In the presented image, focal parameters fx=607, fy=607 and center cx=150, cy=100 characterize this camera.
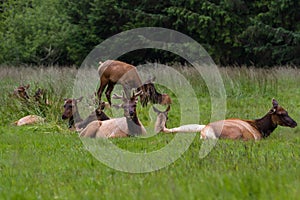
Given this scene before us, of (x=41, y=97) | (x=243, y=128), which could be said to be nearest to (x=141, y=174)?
(x=243, y=128)

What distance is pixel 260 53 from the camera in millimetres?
36531

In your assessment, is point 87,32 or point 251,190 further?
point 87,32

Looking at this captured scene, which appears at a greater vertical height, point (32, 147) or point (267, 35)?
point (32, 147)

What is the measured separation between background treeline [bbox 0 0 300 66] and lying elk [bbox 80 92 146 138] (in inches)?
783

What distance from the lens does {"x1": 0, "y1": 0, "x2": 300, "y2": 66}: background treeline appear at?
35.1 meters

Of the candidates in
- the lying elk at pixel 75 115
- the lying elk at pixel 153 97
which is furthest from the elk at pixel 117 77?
the lying elk at pixel 75 115

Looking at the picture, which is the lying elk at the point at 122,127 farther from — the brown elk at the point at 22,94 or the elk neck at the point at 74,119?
the brown elk at the point at 22,94

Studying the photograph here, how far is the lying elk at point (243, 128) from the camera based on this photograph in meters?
11.0

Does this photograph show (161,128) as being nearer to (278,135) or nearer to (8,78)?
(278,135)

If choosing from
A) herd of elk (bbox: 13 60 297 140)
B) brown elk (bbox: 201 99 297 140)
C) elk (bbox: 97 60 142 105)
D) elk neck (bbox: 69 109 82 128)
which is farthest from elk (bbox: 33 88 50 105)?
brown elk (bbox: 201 99 297 140)

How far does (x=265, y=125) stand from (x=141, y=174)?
5137 millimetres

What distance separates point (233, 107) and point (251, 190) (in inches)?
454

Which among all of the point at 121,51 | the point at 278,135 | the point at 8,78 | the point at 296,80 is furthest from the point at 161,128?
the point at 121,51

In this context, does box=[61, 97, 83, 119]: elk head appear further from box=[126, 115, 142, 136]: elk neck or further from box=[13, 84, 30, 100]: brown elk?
box=[126, 115, 142, 136]: elk neck
